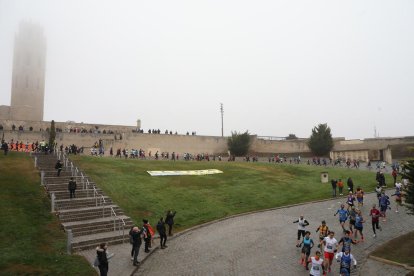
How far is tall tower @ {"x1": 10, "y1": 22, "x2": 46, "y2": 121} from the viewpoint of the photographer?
63094 mm

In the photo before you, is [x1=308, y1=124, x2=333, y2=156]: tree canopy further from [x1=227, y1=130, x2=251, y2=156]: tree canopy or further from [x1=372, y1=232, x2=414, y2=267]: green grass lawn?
[x1=372, y1=232, x2=414, y2=267]: green grass lawn

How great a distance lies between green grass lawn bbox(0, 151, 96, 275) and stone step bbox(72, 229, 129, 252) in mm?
523

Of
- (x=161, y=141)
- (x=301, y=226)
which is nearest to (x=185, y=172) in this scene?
(x=301, y=226)

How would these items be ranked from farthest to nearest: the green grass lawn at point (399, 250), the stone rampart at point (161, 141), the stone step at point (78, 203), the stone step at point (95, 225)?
the stone rampart at point (161, 141)
the stone step at point (78, 203)
the stone step at point (95, 225)
the green grass lawn at point (399, 250)

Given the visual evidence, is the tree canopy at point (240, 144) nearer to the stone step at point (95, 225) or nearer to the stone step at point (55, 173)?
the stone step at point (55, 173)

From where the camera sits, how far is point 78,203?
61.2ft

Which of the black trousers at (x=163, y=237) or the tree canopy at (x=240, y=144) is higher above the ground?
the tree canopy at (x=240, y=144)

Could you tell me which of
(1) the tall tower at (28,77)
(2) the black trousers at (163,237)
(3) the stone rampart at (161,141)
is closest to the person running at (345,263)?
(2) the black trousers at (163,237)

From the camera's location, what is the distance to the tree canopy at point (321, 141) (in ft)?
188

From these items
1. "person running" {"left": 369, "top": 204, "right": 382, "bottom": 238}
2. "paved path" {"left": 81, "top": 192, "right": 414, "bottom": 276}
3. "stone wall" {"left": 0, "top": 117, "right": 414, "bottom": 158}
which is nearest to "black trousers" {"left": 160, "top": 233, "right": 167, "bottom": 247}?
"paved path" {"left": 81, "top": 192, "right": 414, "bottom": 276}

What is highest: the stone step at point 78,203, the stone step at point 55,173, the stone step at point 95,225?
the stone step at point 55,173

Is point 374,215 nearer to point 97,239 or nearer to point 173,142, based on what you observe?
point 97,239

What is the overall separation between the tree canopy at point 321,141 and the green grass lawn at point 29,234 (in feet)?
151

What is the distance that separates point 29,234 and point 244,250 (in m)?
8.97
